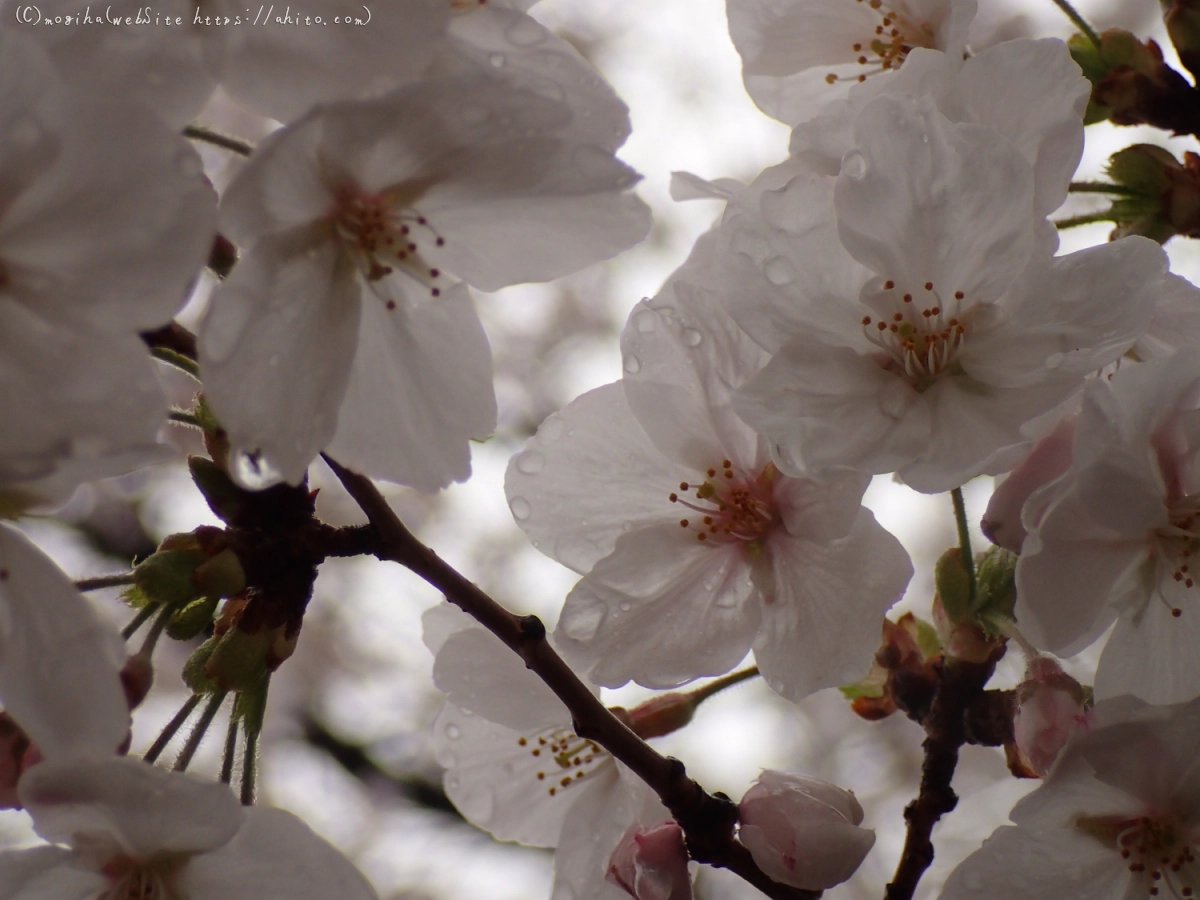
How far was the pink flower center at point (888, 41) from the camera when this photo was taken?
1364 mm

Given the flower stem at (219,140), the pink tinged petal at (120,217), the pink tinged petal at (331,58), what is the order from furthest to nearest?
the flower stem at (219,140) < the pink tinged petal at (331,58) < the pink tinged petal at (120,217)

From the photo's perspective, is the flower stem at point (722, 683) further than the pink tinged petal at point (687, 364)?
Yes

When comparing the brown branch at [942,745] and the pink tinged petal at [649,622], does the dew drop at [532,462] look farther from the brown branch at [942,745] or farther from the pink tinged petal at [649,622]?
the brown branch at [942,745]

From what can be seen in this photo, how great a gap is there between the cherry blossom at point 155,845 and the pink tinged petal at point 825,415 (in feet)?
1.62

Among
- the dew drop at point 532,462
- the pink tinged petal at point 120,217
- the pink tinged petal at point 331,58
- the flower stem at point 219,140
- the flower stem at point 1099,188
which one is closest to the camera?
the pink tinged petal at point 120,217

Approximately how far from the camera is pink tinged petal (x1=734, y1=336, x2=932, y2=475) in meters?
0.98

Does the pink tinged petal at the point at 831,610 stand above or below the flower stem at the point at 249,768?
above

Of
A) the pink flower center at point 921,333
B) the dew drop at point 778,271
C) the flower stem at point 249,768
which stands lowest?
the flower stem at point 249,768

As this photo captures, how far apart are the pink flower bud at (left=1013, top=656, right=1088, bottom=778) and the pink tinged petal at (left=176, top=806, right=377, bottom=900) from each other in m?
0.65

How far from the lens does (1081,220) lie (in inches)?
50.6

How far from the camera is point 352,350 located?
35.7 inches

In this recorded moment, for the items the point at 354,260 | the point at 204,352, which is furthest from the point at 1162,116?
the point at 204,352

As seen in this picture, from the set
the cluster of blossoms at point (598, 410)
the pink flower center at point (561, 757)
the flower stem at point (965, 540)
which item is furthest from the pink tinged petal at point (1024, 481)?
the pink flower center at point (561, 757)

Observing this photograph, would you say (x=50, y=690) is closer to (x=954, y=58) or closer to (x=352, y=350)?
(x=352, y=350)
